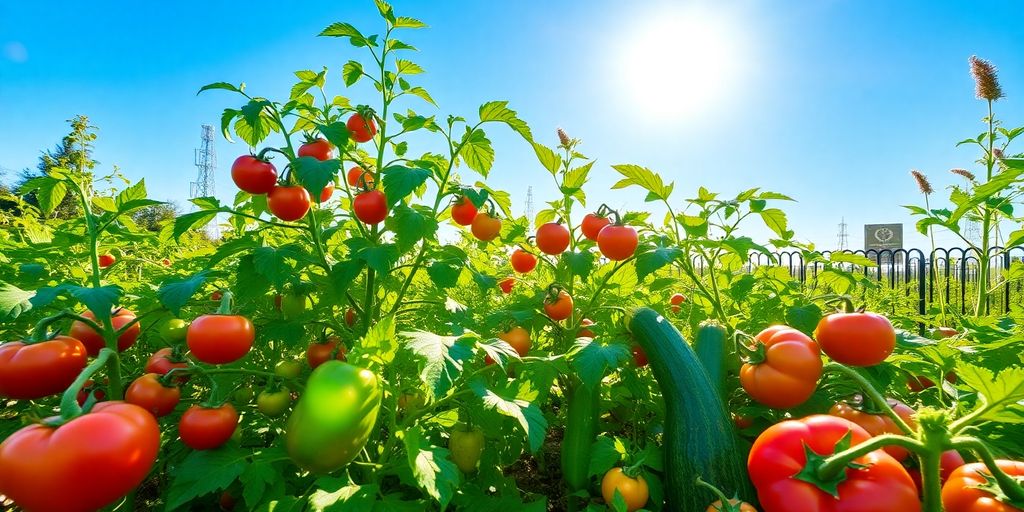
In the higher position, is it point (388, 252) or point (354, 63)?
point (354, 63)

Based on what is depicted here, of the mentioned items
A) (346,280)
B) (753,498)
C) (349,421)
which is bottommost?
(753,498)

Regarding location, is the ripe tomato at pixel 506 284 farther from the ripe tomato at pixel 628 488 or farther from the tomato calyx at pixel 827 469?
the tomato calyx at pixel 827 469

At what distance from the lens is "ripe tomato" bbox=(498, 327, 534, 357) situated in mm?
1716

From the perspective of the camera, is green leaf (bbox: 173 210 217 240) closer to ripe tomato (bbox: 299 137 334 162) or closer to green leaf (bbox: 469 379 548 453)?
ripe tomato (bbox: 299 137 334 162)

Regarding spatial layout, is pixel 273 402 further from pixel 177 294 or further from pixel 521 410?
pixel 521 410

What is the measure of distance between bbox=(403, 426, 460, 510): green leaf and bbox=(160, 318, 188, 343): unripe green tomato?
109 cm

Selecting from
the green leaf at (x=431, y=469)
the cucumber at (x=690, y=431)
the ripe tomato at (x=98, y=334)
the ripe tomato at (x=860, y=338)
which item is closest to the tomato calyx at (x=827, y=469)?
the cucumber at (x=690, y=431)

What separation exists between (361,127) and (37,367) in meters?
1.11

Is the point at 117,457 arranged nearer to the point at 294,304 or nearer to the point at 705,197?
the point at 294,304

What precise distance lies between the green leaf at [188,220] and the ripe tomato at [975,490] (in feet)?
6.55

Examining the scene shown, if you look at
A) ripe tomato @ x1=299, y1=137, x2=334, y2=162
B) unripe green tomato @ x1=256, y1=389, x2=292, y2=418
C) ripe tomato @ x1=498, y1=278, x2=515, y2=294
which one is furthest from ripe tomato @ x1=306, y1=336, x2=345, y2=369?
ripe tomato @ x1=498, y1=278, x2=515, y2=294

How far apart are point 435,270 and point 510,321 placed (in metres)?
0.55

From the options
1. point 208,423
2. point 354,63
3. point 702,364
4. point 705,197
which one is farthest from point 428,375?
point 705,197

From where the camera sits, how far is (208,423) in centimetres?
115
